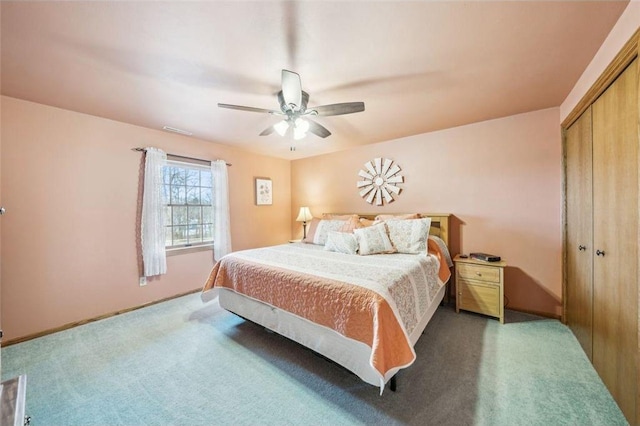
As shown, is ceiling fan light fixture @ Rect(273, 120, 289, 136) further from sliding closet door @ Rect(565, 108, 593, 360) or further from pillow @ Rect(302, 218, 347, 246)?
sliding closet door @ Rect(565, 108, 593, 360)

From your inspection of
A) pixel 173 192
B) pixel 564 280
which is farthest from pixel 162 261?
pixel 564 280

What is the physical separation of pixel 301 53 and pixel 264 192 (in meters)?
3.28

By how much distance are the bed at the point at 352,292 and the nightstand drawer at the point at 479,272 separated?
0.69ft

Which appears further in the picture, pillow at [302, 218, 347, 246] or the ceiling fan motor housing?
pillow at [302, 218, 347, 246]

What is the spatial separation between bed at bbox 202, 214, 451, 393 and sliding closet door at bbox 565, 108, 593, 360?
3.58 ft

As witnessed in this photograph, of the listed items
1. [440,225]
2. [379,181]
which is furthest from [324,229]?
[440,225]

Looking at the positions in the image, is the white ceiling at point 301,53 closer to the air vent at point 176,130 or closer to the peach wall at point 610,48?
the peach wall at point 610,48

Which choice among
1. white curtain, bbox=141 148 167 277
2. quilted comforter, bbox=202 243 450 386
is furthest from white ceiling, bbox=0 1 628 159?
quilted comforter, bbox=202 243 450 386

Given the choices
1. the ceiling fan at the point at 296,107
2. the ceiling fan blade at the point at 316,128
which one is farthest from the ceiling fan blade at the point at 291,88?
the ceiling fan blade at the point at 316,128

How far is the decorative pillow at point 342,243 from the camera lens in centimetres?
292

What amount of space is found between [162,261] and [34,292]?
1.14m

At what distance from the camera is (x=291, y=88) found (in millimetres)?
1759

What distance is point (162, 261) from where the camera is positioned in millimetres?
3242

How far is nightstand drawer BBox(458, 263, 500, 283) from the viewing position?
2.61m
